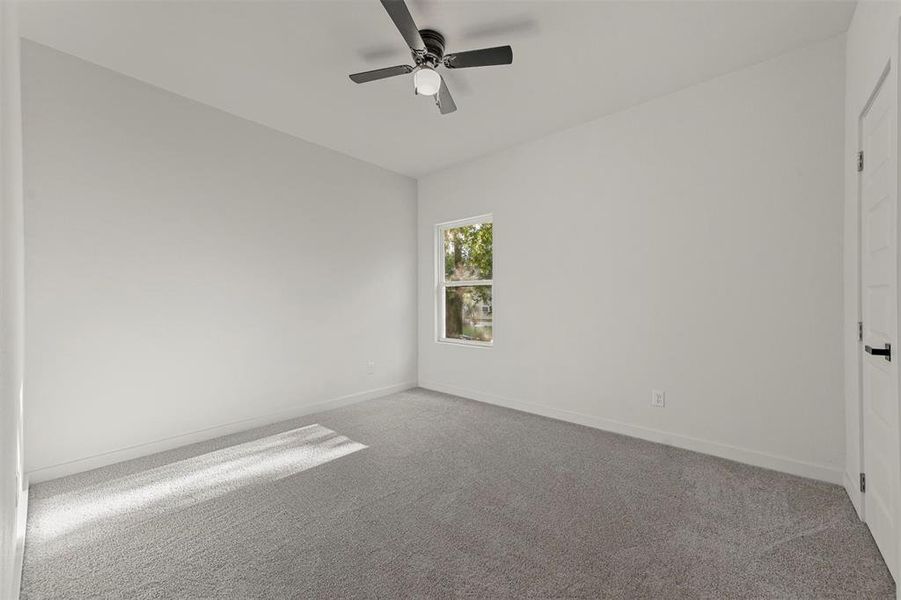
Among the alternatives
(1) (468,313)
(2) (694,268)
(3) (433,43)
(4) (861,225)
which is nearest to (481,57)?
(3) (433,43)

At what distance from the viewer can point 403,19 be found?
6.50ft

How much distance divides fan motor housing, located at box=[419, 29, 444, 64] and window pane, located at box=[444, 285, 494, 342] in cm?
247

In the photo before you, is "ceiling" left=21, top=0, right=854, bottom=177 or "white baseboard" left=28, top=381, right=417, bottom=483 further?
"white baseboard" left=28, top=381, right=417, bottom=483

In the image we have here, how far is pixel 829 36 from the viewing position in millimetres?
2436

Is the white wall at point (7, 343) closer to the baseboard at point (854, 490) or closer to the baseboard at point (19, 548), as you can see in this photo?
the baseboard at point (19, 548)

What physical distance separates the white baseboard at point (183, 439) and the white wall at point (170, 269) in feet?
0.04

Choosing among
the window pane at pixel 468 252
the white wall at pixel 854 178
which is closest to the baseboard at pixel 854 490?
the white wall at pixel 854 178

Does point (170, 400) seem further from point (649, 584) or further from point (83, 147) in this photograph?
point (649, 584)

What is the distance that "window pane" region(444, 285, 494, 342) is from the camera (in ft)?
14.8

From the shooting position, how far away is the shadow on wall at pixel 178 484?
2068 millimetres

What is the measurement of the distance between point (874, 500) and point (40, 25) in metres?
→ 5.03

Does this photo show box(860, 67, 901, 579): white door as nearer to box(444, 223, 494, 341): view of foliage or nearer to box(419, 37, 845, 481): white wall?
box(419, 37, 845, 481): white wall

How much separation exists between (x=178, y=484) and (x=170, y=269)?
1545 millimetres

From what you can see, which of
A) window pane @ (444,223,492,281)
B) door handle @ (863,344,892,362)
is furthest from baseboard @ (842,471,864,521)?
window pane @ (444,223,492,281)
